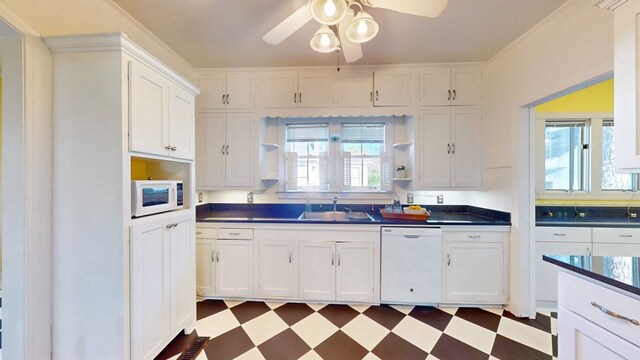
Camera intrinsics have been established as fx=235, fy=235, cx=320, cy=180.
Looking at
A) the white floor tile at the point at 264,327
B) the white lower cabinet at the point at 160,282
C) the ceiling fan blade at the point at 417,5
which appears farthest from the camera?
the white floor tile at the point at 264,327

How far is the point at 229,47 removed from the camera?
2293mm

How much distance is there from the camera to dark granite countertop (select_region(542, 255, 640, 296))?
0.89 m

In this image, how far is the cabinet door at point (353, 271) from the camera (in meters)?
2.34

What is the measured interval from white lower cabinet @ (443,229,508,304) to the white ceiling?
1.81 metres

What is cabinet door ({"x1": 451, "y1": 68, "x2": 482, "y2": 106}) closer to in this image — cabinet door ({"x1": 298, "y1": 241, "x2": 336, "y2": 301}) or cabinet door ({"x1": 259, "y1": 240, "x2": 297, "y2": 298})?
cabinet door ({"x1": 298, "y1": 241, "x2": 336, "y2": 301})

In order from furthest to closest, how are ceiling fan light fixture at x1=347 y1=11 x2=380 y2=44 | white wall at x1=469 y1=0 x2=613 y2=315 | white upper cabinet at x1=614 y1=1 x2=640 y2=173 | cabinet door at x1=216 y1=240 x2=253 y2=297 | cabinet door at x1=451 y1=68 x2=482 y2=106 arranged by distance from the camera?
cabinet door at x1=451 y1=68 x2=482 y2=106 → cabinet door at x1=216 y1=240 x2=253 y2=297 → white wall at x1=469 y1=0 x2=613 y2=315 → ceiling fan light fixture at x1=347 y1=11 x2=380 y2=44 → white upper cabinet at x1=614 y1=1 x2=640 y2=173

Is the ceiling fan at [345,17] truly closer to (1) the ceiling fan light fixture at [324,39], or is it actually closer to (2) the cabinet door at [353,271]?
(1) the ceiling fan light fixture at [324,39]

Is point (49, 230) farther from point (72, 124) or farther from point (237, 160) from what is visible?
point (237, 160)

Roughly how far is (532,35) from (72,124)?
347cm

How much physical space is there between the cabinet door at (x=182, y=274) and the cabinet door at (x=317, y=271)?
0.98 meters

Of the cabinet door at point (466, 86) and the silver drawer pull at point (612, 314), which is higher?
the cabinet door at point (466, 86)

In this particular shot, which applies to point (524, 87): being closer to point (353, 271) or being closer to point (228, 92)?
point (353, 271)

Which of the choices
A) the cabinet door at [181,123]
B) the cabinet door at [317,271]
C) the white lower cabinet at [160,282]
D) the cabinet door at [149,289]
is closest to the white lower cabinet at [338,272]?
the cabinet door at [317,271]

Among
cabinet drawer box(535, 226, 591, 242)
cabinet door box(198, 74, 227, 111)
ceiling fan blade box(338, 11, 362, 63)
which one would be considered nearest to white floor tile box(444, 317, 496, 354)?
cabinet drawer box(535, 226, 591, 242)
